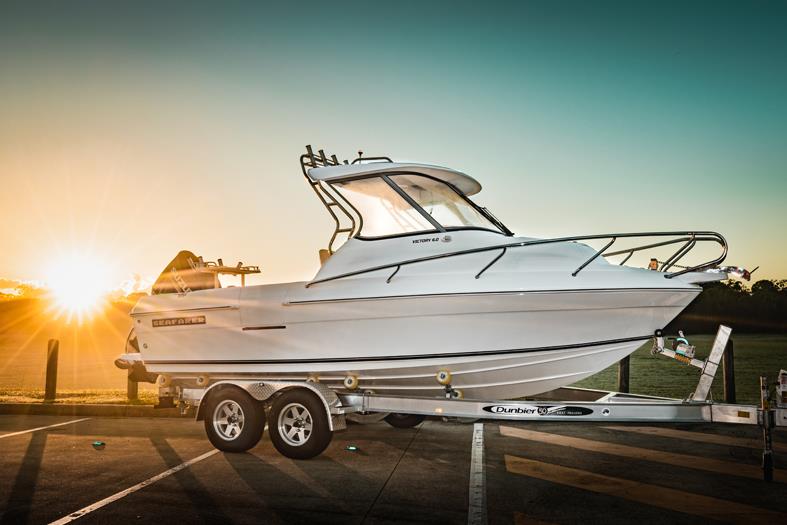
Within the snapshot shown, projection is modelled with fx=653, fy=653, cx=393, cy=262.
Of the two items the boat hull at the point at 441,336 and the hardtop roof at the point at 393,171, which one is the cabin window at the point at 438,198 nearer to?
the hardtop roof at the point at 393,171

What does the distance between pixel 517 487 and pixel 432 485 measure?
716 mm

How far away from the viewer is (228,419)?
730 centimetres

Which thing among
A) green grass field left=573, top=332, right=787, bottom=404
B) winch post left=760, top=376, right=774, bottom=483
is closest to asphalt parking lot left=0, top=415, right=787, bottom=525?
winch post left=760, top=376, right=774, bottom=483

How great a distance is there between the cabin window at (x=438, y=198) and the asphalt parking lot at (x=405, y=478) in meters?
2.50

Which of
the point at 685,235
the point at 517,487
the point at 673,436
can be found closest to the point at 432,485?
the point at 517,487

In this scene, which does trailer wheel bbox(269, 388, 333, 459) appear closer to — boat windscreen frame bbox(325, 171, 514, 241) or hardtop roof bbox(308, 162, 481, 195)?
boat windscreen frame bbox(325, 171, 514, 241)

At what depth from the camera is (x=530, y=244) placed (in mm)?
6102

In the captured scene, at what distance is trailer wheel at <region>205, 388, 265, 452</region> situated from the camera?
23.1ft

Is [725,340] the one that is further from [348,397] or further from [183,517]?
[183,517]

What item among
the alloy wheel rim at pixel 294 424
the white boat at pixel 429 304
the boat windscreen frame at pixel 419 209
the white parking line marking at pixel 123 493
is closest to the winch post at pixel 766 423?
the white boat at pixel 429 304

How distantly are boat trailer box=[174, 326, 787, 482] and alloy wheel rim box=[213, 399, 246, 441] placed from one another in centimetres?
1

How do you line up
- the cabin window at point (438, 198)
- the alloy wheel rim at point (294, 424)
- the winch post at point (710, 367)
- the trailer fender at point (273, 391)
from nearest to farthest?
the winch post at point (710, 367), the trailer fender at point (273, 391), the alloy wheel rim at point (294, 424), the cabin window at point (438, 198)

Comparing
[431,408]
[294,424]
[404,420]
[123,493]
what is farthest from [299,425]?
[404,420]

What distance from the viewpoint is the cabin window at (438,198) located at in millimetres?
6863
